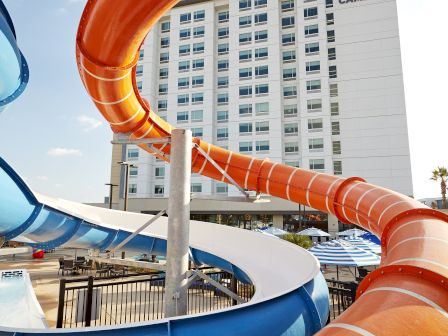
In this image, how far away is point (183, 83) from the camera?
4453 centimetres

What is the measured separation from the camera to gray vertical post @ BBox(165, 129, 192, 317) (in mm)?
6262

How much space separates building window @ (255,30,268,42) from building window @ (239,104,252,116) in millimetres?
8677

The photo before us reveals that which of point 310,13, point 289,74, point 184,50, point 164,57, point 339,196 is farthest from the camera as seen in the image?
point 164,57

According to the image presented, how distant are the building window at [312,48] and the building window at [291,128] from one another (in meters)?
8.75

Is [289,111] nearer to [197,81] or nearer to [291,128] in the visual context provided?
[291,128]

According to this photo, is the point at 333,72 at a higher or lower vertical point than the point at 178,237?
higher

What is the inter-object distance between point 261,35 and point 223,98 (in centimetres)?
922

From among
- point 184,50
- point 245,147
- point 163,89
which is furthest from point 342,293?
point 184,50

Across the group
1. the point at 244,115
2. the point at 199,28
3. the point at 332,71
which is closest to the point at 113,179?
the point at 244,115

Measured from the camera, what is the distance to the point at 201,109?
141ft

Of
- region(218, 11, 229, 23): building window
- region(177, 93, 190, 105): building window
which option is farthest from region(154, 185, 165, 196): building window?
region(218, 11, 229, 23): building window

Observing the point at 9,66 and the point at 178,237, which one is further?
the point at 178,237

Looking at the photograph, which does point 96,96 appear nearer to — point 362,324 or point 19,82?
point 19,82

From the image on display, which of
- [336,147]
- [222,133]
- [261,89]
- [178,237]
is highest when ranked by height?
[261,89]
